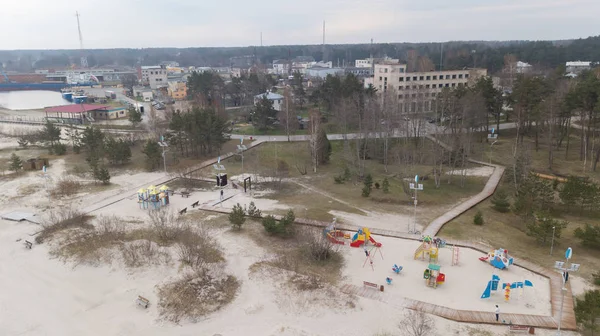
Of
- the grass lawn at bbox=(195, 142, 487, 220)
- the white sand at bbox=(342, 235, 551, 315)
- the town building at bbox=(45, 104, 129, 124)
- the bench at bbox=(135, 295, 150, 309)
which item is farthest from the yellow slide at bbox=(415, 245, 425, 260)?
the town building at bbox=(45, 104, 129, 124)

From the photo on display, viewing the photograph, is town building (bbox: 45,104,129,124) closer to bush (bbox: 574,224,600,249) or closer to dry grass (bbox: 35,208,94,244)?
dry grass (bbox: 35,208,94,244)

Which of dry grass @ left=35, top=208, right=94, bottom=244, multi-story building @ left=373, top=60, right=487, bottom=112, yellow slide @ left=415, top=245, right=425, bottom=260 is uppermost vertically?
multi-story building @ left=373, top=60, right=487, bottom=112

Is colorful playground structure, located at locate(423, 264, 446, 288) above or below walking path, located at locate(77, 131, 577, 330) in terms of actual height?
above

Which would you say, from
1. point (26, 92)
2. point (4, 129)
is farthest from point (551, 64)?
point (26, 92)

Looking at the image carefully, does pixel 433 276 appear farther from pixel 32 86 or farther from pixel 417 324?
pixel 32 86

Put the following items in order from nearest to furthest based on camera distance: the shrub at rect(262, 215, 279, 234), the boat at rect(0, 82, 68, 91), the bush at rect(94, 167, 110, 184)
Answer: the shrub at rect(262, 215, 279, 234) < the bush at rect(94, 167, 110, 184) < the boat at rect(0, 82, 68, 91)

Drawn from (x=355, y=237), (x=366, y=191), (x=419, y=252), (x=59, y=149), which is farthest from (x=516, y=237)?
(x=59, y=149)
